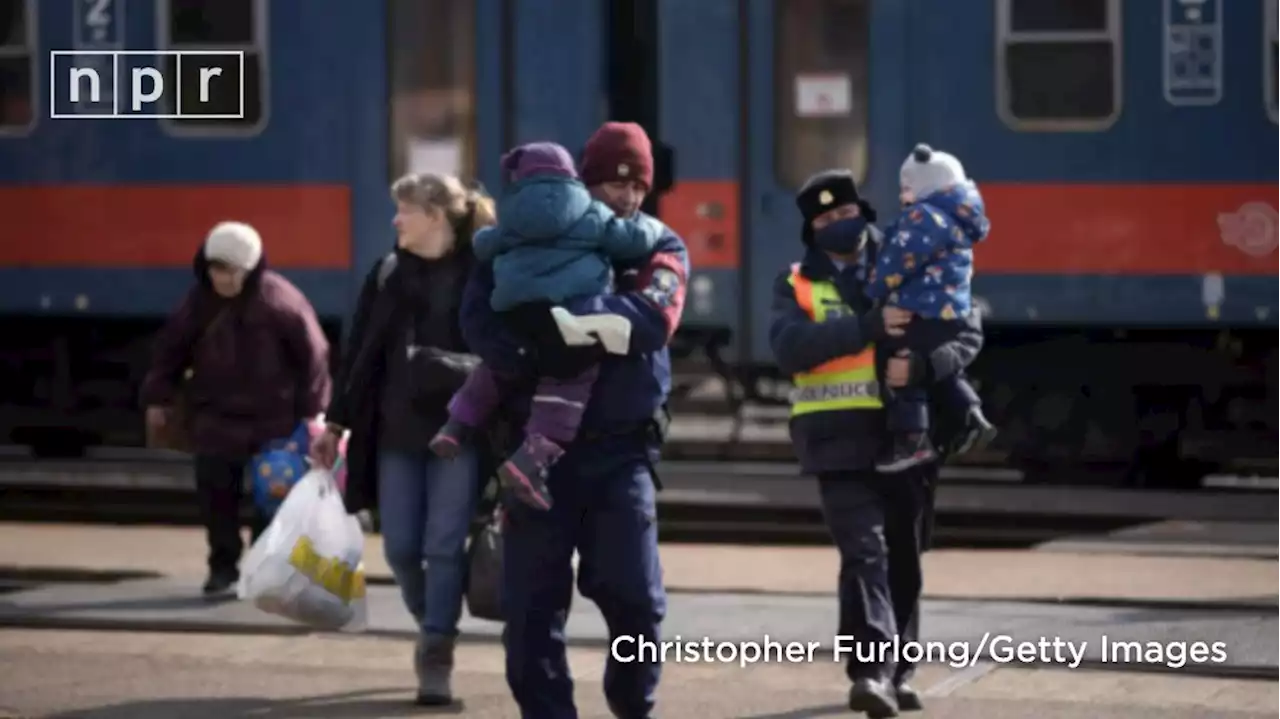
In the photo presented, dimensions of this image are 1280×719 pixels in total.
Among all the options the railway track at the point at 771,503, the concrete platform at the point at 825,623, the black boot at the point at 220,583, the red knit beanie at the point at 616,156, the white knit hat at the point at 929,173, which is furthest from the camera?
the railway track at the point at 771,503

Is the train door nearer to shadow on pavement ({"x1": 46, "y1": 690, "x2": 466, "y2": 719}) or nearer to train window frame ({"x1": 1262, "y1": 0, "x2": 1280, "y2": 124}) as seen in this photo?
train window frame ({"x1": 1262, "y1": 0, "x2": 1280, "y2": 124})

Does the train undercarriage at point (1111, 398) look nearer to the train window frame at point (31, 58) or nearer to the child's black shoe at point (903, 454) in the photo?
the train window frame at point (31, 58)

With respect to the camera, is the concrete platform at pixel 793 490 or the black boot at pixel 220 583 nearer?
the black boot at pixel 220 583

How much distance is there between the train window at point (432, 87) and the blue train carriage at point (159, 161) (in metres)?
0.09

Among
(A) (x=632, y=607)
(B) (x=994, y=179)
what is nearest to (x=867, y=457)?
(A) (x=632, y=607)

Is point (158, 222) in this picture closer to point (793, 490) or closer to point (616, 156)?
point (793, 490)

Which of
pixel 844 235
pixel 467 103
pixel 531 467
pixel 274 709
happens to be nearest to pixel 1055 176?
pixel 467 103

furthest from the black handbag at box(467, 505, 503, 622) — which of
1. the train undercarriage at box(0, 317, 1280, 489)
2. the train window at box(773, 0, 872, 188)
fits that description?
the train window at box(773, 0, 872, 188)

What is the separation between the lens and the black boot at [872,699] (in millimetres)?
8273

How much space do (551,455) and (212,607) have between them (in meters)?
4.09

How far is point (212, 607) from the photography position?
11.0m

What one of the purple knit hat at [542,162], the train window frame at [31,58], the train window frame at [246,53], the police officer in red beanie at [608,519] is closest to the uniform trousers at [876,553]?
the police officer in red beanie at [608,519]

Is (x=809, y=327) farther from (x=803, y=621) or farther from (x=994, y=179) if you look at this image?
(x=994, y=179)

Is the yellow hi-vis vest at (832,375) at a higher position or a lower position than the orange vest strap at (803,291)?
lower
